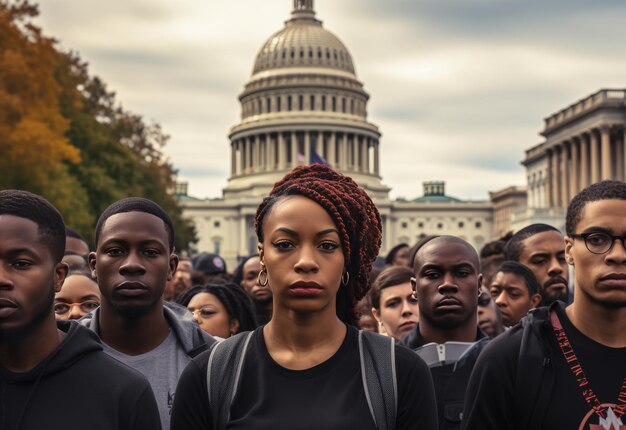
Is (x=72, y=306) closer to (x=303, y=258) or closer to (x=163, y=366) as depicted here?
(x=163, y=366)

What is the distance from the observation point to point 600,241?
4.62 m

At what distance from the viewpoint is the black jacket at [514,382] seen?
14.3 feet

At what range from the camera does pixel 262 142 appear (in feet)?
440

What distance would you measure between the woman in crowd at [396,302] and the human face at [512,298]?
789 mm

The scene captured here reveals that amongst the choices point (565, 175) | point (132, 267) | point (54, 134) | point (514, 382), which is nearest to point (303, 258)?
point (514, 382)

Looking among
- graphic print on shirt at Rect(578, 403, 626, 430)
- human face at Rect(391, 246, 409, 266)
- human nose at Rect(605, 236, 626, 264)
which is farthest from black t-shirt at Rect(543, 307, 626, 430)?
human face at Rect(391, 246, 409, 266)

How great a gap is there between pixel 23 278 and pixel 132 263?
1354 mm

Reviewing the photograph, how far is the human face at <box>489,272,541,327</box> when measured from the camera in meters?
8.69

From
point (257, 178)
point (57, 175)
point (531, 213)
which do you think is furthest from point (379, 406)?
point (257, 178)

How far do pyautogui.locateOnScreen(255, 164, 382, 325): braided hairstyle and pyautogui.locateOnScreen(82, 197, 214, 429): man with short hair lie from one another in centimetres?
110

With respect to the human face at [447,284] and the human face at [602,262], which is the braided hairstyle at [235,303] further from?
the human face at [602,262]

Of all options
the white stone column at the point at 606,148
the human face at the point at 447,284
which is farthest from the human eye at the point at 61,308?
the white stone column at the point at 606,148

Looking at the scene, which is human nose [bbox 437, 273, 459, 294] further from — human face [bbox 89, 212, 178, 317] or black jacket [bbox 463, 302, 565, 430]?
black jacket [bbox 463, 302, 565, 430]

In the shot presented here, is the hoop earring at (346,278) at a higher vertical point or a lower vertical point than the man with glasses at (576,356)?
higher
